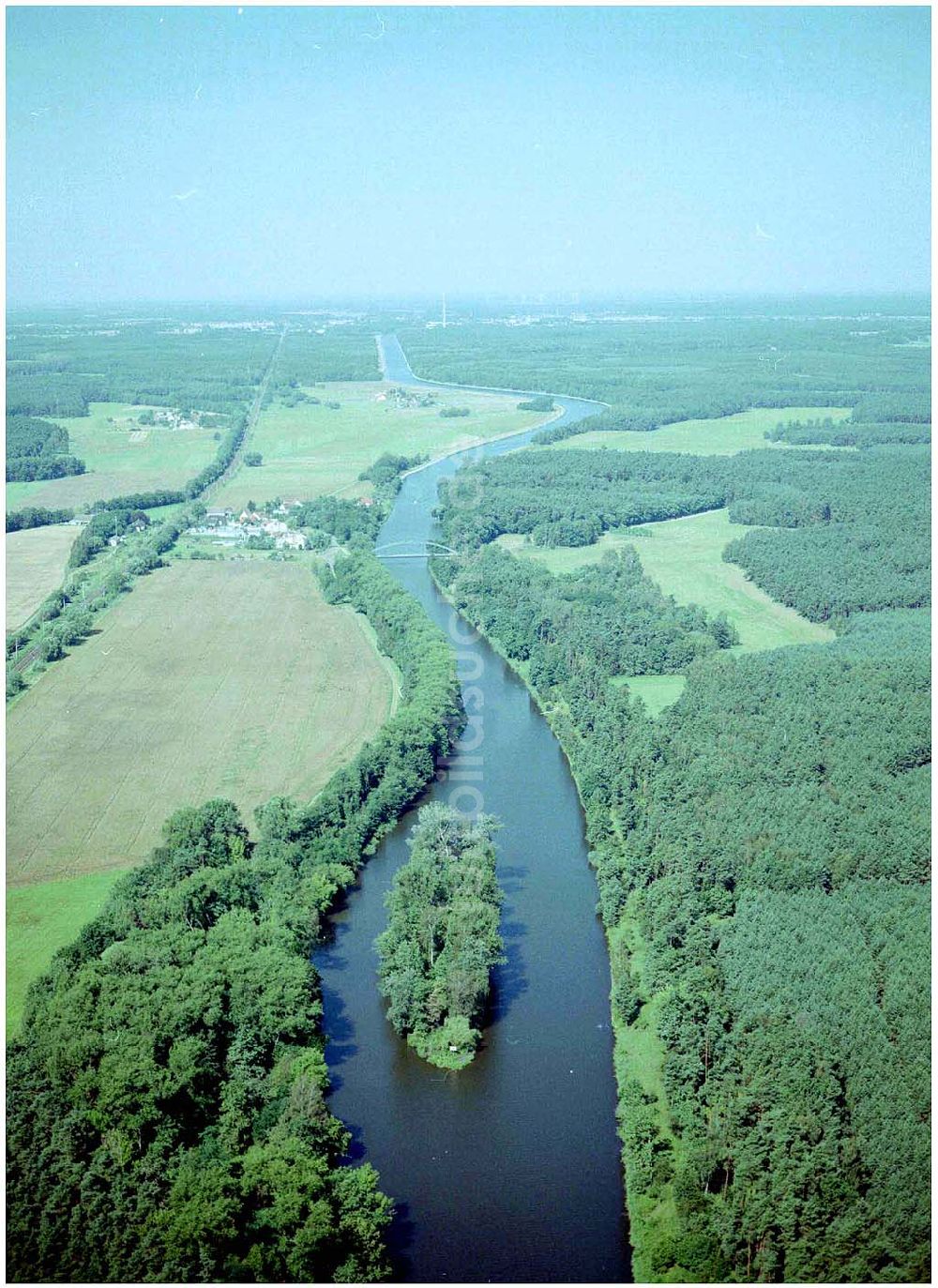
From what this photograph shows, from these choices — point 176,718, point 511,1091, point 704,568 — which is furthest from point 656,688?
point 511,1091

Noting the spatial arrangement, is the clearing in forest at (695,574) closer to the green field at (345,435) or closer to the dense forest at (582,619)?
the dense forest at (582,619)

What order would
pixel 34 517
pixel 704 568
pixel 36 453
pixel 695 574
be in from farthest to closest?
pixel 36 453 → pixel 34 517 → pixel 704 568 → pixel 695 574

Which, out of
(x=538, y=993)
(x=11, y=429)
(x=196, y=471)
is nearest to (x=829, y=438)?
(x=196, y=471)

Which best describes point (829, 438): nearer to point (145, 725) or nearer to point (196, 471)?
point (196, 471)

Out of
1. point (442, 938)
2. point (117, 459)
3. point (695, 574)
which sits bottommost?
point (442, 938)

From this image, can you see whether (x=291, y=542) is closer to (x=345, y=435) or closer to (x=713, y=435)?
(x=345, y=435)

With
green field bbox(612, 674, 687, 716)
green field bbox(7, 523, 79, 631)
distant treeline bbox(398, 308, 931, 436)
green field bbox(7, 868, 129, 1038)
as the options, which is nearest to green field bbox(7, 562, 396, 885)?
Result: green field bbox(7, 868, 129, 1038)

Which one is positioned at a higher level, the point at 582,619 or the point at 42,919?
the point at 582,619

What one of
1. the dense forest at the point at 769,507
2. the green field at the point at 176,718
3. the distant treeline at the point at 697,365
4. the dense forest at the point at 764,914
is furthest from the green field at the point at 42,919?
the distant treeline at the point at 697,365

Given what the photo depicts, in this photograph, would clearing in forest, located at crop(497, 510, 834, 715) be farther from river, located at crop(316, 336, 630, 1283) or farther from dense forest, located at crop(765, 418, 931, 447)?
dense forest, located at crop(765, 418, 931, 447)
